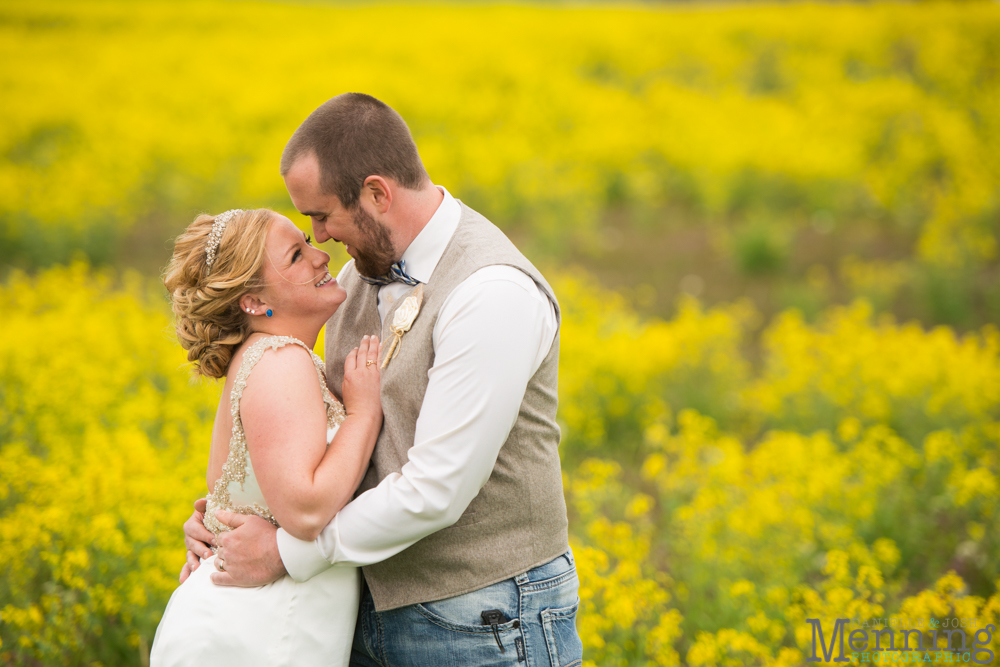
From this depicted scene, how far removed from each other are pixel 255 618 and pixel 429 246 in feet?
3.15

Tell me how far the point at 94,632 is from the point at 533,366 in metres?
2.13

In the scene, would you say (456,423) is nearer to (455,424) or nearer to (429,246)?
(455,424)

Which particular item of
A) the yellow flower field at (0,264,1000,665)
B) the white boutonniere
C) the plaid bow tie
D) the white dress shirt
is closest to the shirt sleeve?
the white dress shirt

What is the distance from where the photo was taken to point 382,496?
1479 millimetres

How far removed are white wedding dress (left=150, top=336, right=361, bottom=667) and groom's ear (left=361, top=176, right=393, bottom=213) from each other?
16.0 inches

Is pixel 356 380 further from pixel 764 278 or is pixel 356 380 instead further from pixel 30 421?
pixel 764 278

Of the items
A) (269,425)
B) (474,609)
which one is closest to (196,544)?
(269,425)

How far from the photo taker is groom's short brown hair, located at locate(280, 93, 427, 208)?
1601mm

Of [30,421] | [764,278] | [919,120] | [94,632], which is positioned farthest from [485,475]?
[919,120]

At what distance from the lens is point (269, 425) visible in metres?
1.60

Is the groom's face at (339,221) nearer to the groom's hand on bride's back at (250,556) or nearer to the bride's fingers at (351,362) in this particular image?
the bride's fingers at (351,362)

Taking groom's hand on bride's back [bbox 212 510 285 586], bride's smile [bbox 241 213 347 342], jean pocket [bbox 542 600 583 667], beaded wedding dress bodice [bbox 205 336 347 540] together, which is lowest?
→ jean pocket [bbox 542 600 583 667]

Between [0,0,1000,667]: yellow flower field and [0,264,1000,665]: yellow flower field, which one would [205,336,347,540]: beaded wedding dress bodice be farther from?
[0,0,1000,667]: yellow flower field

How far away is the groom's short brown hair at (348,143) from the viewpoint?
1601 mm
